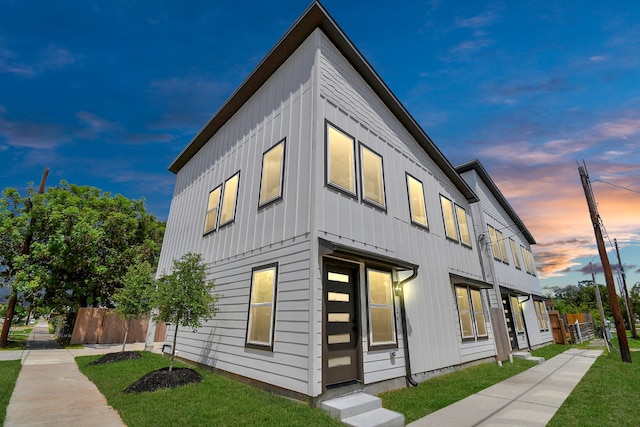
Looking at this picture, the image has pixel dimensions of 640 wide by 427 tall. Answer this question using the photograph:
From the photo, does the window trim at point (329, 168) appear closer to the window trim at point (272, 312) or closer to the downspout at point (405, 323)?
the window trim at point (272, 312)

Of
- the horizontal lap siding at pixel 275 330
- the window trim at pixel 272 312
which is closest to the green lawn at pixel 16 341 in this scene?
the horizontal lap siding at pixel 275 330

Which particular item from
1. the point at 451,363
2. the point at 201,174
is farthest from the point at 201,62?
the point at 451,363

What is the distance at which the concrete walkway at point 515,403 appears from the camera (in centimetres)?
417

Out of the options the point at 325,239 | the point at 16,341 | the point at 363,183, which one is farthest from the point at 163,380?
the point at 16,341

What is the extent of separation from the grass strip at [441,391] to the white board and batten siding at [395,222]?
1.24 ft

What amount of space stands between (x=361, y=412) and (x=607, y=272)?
13.2 m

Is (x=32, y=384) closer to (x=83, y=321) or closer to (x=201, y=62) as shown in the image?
(x=83, y=321)

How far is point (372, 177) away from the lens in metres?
7.28

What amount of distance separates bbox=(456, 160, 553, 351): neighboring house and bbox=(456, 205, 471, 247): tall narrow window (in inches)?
52.9

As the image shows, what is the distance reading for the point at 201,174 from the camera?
36.8 ft

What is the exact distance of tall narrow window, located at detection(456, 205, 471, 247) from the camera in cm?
1127

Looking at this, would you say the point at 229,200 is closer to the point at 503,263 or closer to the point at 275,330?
the point at 275,330

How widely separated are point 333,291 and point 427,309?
3.71 meters

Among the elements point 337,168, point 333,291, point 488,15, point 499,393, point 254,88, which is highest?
point 488,15
